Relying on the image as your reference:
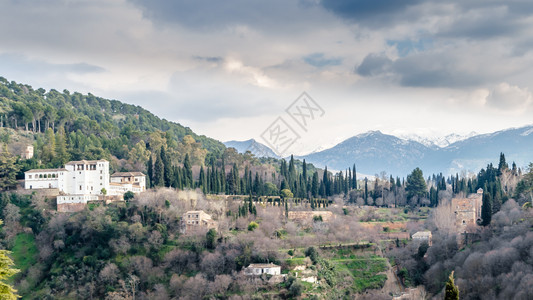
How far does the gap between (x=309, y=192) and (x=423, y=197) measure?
14027 mm

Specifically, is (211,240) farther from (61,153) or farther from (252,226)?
(61,153)

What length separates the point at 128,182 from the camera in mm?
55625

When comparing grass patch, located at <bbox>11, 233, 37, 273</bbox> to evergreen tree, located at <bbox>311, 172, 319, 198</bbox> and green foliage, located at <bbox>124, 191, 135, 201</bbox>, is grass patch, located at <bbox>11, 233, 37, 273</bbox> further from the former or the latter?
evergreen tree, located at <bbox>311, 172, 319, 198</bbox>

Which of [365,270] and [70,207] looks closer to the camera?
[365,270]


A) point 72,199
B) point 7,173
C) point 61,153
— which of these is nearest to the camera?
point 72,199

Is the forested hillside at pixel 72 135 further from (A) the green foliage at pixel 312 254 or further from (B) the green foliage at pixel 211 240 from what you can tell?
(A) the green foliage at pixel 312 254

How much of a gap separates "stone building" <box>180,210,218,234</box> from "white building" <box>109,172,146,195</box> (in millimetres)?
8642

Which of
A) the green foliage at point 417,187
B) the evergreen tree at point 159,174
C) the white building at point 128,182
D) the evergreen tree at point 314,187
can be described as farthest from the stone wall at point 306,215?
the green foliage at point 417,187

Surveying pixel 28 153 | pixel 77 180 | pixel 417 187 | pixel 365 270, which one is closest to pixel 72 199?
pixel 77 180

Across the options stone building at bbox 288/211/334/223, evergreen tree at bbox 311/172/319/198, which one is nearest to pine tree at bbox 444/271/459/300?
stone building at bbox 288/211/334/223

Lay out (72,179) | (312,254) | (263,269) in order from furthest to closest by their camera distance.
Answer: (72,179) → (312,254) → (263,269)

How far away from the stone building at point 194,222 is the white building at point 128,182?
8.64m

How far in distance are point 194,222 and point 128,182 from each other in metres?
10.2

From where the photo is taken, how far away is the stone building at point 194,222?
48875mm
